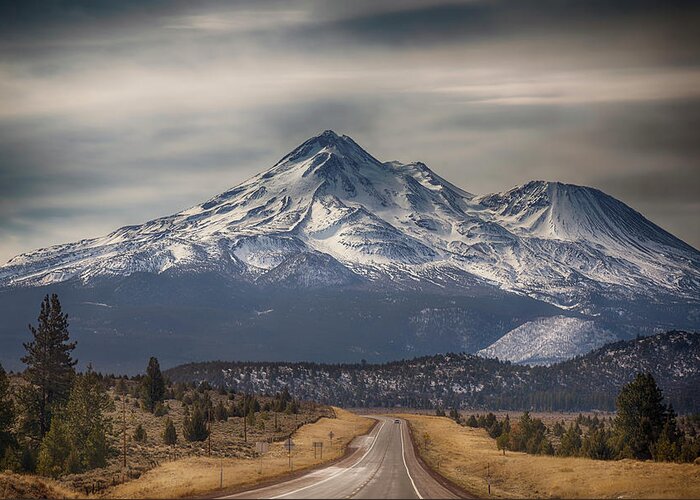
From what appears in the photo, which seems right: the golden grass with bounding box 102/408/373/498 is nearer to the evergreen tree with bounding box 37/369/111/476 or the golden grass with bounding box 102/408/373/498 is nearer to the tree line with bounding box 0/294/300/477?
the evergreen tree with bounding box 37/369/111/476

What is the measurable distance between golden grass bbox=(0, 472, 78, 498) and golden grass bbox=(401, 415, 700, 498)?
104 feet

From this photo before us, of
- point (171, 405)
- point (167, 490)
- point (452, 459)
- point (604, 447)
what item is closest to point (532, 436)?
point (604, 447)

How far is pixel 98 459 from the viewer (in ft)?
319

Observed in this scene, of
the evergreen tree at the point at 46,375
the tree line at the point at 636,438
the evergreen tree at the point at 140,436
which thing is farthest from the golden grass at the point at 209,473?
the tree line at the point at 636,438

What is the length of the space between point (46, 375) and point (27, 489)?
1535 inches

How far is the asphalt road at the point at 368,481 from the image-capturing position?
72250 millimetres

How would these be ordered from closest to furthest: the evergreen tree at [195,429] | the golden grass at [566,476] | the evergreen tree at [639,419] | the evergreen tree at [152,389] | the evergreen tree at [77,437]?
the golden grass at [566,476], the evergreen tree at [77,437], the evergreen tree at [195,429], the evergreen tree at [639,419], the evergreen tree at [152,389]

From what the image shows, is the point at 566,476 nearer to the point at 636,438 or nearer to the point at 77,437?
the point at 636,438

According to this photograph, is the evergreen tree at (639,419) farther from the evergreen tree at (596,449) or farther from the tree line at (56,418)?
the tree line at (56,418)

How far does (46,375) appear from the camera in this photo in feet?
362

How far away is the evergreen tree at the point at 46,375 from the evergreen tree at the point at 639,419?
64941 millimetres

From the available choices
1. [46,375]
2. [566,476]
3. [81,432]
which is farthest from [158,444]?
[566,476]

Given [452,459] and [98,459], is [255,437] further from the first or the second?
[98,459]

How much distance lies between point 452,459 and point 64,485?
159 feet
